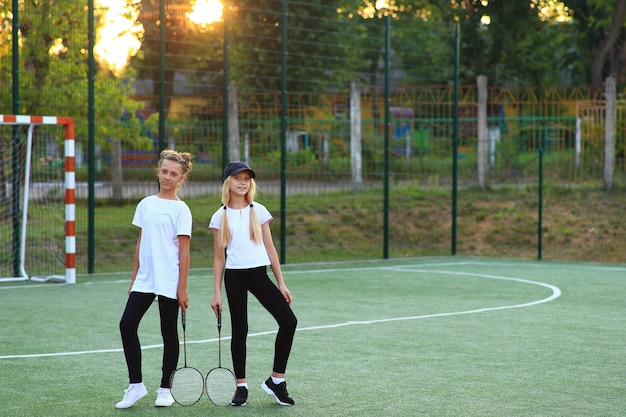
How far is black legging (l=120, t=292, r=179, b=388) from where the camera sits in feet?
20.3

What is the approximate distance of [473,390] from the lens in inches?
263

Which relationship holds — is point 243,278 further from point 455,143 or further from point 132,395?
point 455,143

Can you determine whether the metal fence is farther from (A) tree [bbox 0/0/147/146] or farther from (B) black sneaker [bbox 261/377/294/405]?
(B) black sneaker [bbox 261/377/294/405]

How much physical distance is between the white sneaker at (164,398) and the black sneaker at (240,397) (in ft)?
1.21

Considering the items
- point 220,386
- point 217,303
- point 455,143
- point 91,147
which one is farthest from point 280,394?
point 455,143

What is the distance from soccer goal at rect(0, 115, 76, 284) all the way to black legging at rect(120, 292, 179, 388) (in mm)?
7279

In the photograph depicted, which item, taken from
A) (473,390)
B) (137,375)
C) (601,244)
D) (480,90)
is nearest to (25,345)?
(137,375)

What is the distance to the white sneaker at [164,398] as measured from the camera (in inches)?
243

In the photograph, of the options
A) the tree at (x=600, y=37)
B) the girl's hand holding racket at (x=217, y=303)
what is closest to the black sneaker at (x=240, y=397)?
the girl's hand holding racket at (x=217, y=303)

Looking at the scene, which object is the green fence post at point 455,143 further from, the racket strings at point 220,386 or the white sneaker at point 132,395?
the white sneaker at point 132,395

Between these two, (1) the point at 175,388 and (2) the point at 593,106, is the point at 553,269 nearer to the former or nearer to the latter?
(2) the point at 593,106

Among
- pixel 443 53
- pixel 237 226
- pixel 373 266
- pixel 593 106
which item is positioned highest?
pixel 443 53

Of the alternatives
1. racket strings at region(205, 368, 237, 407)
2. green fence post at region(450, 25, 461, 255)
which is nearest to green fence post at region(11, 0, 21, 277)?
green fence post at region(450, 25, 461, 255)

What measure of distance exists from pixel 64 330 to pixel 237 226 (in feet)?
12.5
